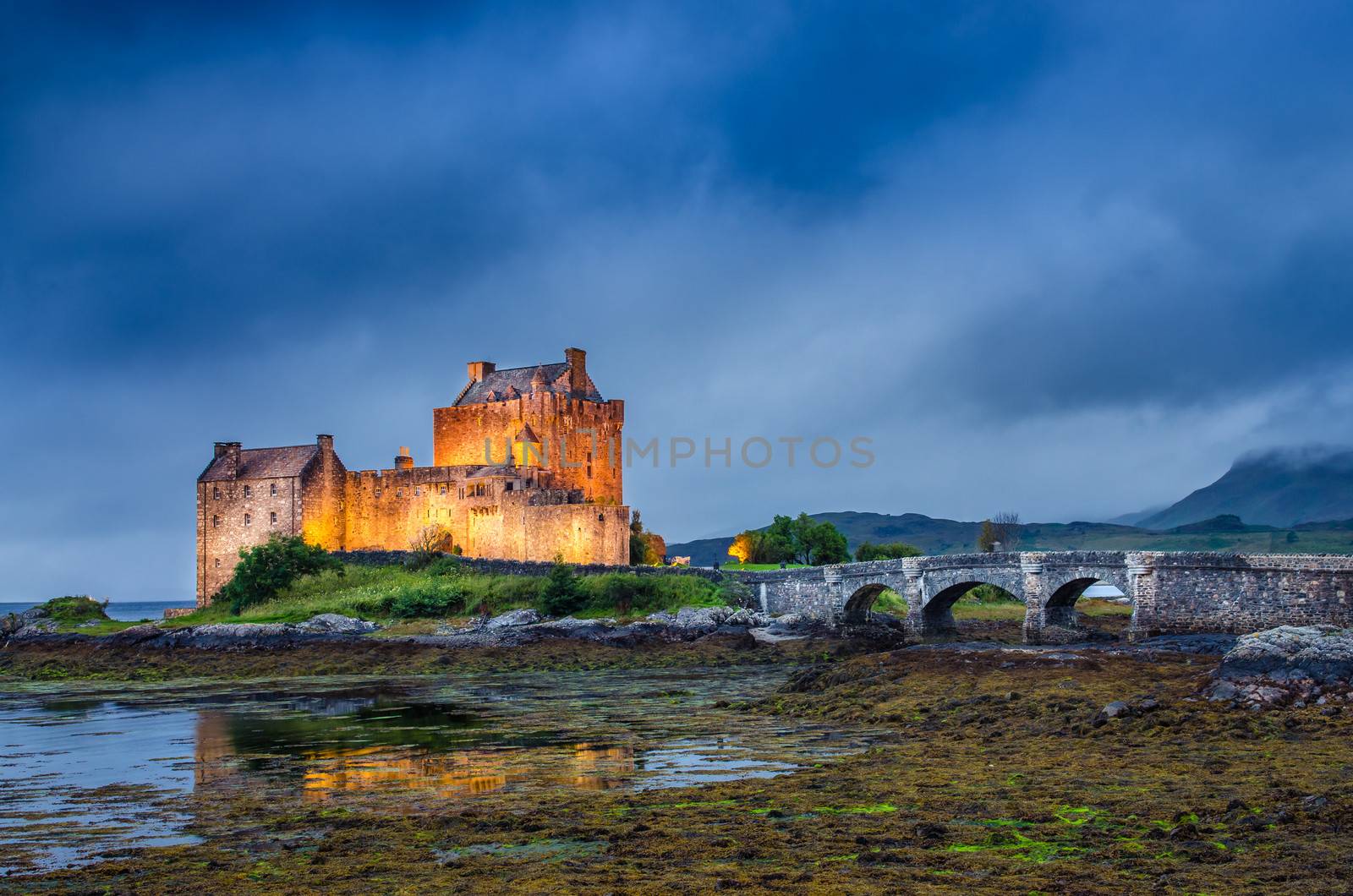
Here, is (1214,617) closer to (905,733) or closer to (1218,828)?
(905,733)

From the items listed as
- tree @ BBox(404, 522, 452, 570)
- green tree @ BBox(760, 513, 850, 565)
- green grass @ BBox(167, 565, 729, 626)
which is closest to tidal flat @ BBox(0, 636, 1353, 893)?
green grass @ BBox(167, 565, 729, 626)

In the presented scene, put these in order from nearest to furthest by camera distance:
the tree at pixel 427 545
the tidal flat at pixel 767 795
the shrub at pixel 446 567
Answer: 1. the tidal flat at pixel 767 795
2. the shrub at pixel 446 567
3. the tree at pixel 427 545

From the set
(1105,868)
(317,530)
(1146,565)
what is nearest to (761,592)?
(1146,565)

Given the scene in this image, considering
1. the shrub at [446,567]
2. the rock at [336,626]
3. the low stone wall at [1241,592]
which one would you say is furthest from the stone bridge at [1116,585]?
the shrub at [446,567]

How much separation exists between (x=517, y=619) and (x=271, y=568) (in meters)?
17.1

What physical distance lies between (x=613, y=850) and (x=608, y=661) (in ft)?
94.3

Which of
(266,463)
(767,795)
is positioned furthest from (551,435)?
(767,795)

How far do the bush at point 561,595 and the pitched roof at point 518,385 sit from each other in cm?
1924

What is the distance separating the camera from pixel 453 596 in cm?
5419

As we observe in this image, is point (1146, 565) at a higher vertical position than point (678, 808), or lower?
higher

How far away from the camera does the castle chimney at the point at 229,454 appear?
2726 inches

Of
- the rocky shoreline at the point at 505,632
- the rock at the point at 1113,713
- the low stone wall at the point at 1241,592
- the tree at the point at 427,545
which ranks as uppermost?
the tree at the point at 427,545

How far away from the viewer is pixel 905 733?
67.4 ft

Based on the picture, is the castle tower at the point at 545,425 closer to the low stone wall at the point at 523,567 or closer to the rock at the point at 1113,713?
the low stone wall at the point at 523,567
